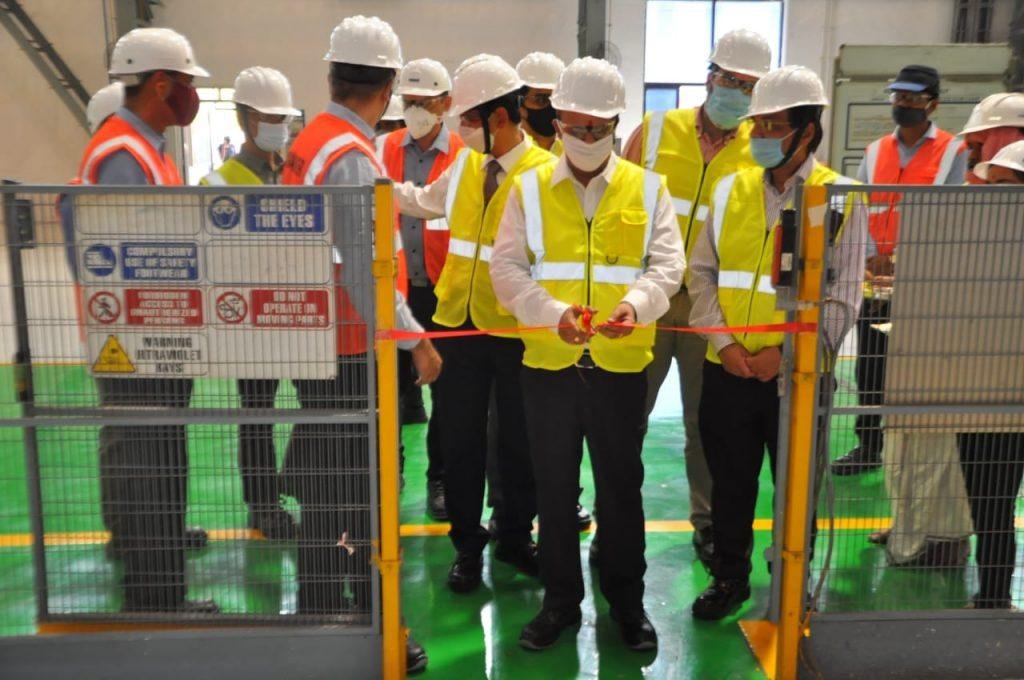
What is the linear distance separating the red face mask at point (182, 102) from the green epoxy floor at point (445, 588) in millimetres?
1133

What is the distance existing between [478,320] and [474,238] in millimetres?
332

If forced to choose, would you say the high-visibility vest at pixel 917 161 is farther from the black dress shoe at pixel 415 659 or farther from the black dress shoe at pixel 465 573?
the black dress shoe at pixel 415 659

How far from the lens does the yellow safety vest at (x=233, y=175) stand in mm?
3889

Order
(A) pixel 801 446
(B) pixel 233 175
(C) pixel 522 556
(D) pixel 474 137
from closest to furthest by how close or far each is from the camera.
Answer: (A) pixel 801 446, (D) pixel 474 137, (C) pixel 522 556, (B) pixel 233 175

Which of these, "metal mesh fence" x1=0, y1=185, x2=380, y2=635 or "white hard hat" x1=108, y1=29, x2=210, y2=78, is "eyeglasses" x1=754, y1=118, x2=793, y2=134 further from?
"white hard hat" x1=108, y1=29, x2=210, y2=78

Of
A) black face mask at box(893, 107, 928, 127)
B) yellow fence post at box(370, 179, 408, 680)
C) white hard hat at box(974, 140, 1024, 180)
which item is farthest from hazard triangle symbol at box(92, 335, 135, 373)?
black face mask at box(893, 107, 928, 127)

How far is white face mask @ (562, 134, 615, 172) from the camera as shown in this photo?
2.75 meters

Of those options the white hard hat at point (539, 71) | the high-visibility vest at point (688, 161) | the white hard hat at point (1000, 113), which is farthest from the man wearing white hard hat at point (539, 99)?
the white hard hat at point (1000, 113)

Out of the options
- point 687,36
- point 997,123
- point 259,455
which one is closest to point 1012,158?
point 997,123

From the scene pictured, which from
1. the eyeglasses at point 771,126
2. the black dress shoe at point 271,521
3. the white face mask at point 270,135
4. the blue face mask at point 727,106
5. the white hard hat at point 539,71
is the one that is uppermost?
the white hard hat at point 539,71

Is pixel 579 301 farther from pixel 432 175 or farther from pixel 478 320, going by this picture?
pixel 432 175

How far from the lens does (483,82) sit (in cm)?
305

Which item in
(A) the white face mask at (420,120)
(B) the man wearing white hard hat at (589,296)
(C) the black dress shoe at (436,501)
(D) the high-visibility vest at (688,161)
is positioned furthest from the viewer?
(C) the black dress shoe at (436,501)

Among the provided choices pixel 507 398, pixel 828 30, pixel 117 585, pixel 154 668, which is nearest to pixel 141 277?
pixel 117 585
